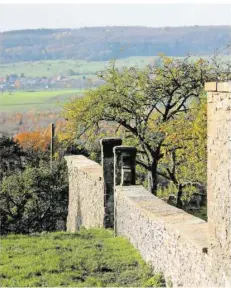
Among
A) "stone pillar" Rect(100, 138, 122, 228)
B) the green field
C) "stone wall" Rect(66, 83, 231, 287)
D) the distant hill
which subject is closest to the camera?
"stone wall" Rect(66, 83, 231, 287)

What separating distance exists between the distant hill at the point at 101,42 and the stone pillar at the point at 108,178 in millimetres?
21534

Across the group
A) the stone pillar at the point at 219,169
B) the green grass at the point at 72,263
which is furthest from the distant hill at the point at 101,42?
the stone pillar at the point at 219,169

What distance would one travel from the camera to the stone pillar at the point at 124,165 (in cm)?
1427

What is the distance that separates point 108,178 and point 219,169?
8246 mm

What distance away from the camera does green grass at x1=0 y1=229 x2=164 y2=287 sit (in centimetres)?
966

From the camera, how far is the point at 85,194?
58.3ft

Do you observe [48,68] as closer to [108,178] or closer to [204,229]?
[108,178]

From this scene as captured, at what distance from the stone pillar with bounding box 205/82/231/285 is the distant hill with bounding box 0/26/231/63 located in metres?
29.0

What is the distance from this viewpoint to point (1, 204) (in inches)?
878

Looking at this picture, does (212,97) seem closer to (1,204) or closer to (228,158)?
(228,158)

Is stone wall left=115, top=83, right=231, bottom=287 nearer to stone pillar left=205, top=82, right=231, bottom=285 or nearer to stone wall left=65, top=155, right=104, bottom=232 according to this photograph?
stone pillar left=205, top=82, right=231, bottom=285

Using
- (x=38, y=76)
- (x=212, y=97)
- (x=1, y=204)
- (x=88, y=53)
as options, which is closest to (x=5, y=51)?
(x=88, y=53)

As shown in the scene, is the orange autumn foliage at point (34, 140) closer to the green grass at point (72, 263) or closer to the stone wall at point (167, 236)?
the green grass at point (72, 263)

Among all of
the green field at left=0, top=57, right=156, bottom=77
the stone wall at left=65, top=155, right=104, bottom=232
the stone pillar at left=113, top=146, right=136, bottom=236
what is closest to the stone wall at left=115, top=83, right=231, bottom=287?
the stone pillar at left=113, top=146, right=136, bottom=236
